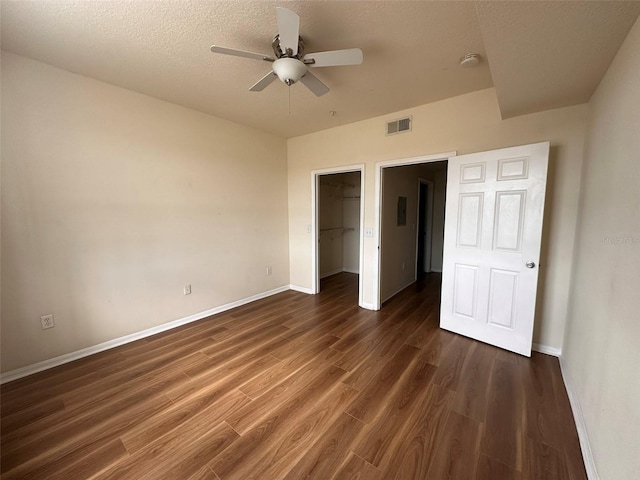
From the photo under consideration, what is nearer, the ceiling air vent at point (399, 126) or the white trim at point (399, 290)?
the ceiling air vent at point (399, 126)

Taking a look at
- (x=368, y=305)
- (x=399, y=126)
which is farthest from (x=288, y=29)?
(x=368, y=305)

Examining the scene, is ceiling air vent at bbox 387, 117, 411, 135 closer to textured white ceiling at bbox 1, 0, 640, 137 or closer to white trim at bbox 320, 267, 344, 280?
textured white ceiling at bbox 1, 0, 640, 137

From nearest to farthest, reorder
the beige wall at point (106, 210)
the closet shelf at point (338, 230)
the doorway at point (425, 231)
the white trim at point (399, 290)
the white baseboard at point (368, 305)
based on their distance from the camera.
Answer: the beige wall at point (106, 210) < the white baseboard at point (368, 305) < the white trim at point (399, 290) < the closet shelf at point (338, 230) < the doorway at point (425, 231)

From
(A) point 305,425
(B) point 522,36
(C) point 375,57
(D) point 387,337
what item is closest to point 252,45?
(C) point 375,57

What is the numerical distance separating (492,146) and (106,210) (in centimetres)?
397

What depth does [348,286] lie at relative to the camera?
4.79 meters

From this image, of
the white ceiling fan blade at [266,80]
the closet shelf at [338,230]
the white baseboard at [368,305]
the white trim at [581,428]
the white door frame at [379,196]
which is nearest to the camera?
the white trim at [581,428]

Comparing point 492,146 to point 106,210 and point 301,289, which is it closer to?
point 301,289

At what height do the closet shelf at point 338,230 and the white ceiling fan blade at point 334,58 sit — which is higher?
the white ceiling fan blade at point 334,58

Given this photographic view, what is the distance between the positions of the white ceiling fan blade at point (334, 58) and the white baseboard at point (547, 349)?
3091mm

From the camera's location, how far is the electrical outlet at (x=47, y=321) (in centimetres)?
220

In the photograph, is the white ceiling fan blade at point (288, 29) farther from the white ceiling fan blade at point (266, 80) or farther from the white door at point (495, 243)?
the white door at point (495, 243)

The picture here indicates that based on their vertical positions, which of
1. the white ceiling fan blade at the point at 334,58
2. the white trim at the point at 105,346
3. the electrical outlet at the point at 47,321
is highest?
the white ceiling fan blade at the point at 334,58

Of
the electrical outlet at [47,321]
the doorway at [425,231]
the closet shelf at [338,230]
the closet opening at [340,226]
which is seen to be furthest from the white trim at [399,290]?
the electrical outlet at [47,321]
